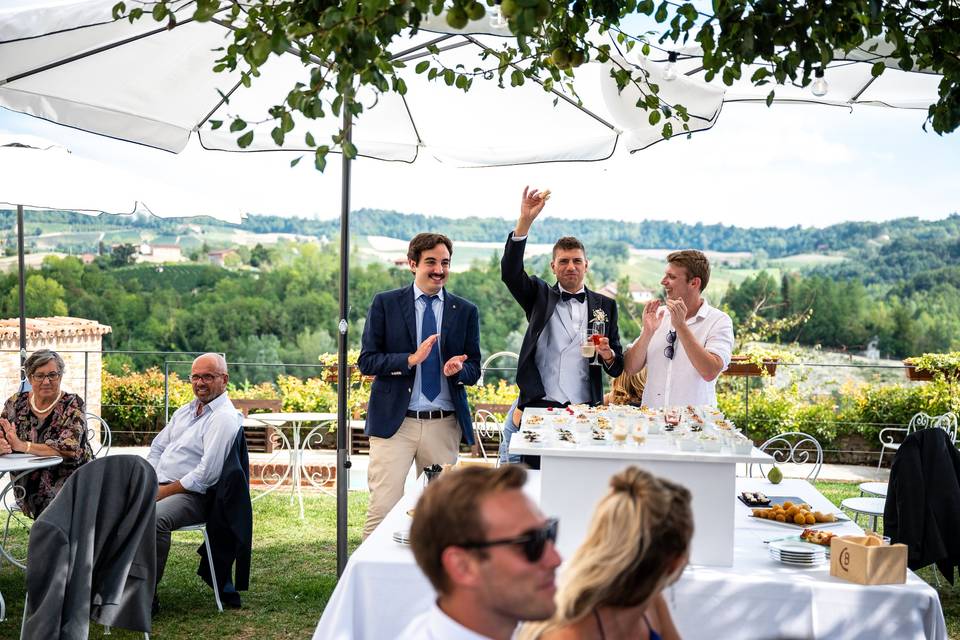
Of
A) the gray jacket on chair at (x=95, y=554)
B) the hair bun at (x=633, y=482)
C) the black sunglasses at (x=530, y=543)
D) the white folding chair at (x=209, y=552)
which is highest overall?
the hair bun at (x=633, y=482)

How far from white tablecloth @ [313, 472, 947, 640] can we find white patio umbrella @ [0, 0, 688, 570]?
4.46ft

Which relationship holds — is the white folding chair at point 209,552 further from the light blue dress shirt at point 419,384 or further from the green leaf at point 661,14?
the green leaf at point 661,14

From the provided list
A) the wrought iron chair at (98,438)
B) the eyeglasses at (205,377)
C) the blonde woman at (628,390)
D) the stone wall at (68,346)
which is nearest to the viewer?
the eyeglasses at (205,377)

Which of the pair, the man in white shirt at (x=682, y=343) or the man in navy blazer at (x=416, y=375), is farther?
the man in navy blazer at (x=416, y=375)

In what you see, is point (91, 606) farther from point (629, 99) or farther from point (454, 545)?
point (629, 99)

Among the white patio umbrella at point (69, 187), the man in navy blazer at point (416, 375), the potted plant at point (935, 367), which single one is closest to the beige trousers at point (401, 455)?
the man in navy blazer at point (416, 375)

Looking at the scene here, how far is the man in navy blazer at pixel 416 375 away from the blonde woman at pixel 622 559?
226cm

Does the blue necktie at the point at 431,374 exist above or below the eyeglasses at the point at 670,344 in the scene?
below

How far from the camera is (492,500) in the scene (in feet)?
4.79

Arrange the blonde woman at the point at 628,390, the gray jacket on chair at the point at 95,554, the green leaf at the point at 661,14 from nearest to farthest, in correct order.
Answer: the green leaf at the point at 661,14
the gray jacket on chair at the point at 95,554
the blonde woman at the point at 628,390

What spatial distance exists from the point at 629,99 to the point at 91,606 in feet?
8.73

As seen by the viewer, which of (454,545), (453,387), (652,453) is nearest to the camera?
(454,545)

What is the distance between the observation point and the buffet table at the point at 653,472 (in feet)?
8.43

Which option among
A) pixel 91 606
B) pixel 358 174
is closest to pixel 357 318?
pixel 358 174
